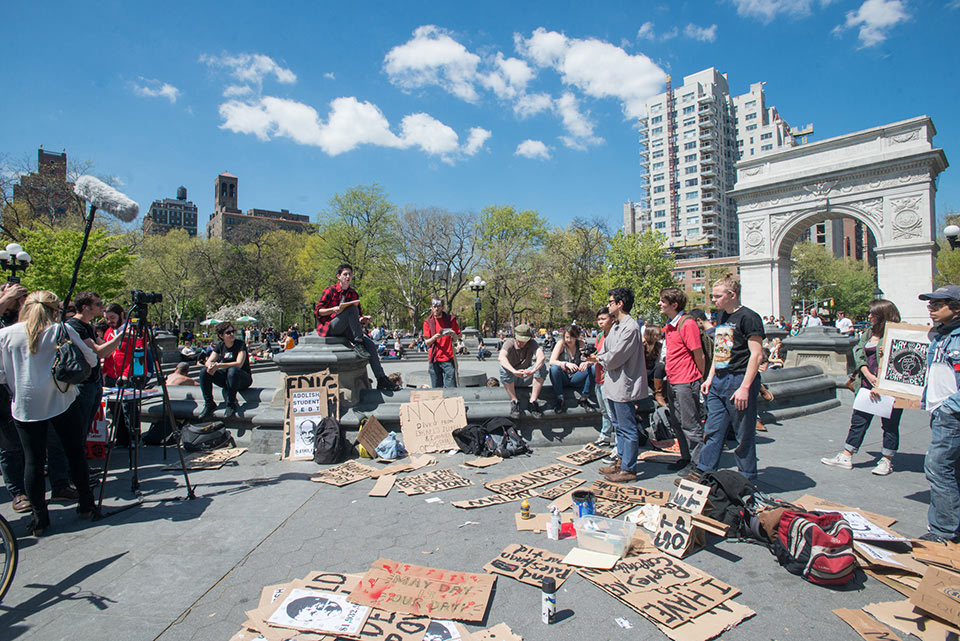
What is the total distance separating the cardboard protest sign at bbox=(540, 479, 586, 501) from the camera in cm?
457

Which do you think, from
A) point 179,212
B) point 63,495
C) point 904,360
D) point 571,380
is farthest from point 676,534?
point 179,212

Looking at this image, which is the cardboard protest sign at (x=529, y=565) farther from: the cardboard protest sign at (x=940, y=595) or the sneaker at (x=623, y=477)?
the cardboard protest sign at (x=940, y=595)

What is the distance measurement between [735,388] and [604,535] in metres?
1.94

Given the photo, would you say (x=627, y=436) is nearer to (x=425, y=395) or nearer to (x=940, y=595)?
(x=940, y=595)

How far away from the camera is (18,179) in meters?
25.6

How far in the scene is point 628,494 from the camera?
4.48m

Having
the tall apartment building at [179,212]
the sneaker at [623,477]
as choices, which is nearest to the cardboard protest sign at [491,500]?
the sneaker at [623,477]

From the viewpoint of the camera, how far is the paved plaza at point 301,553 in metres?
2.63

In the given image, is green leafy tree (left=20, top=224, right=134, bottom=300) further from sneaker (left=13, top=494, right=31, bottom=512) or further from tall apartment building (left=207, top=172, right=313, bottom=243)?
tall apartment building (left=207, top=172, right=313, bottom=243)

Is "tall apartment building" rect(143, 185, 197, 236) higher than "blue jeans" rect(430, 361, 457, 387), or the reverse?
"tall apartment building" rect(143, 185, 197, 236)

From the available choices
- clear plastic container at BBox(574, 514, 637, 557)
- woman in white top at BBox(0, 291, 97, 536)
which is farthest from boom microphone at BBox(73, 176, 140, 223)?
clear plastic container at BBox(574, 514, 637, 557)

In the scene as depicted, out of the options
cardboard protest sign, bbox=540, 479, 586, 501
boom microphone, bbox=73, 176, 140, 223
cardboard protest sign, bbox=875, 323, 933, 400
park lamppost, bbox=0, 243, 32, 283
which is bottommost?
cardboard protest sign, bbox=540, 479, 586, 501

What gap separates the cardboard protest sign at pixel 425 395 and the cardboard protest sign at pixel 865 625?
488cm

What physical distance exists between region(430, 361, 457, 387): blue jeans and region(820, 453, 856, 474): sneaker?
5140mm
